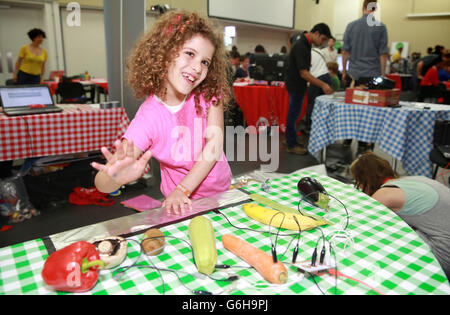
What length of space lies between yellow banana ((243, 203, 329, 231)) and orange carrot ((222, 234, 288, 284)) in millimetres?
156

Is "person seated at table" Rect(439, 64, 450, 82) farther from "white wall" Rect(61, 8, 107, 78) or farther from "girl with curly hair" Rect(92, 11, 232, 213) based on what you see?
"girl with curly hair" Rect(92, 11, 232, 213)

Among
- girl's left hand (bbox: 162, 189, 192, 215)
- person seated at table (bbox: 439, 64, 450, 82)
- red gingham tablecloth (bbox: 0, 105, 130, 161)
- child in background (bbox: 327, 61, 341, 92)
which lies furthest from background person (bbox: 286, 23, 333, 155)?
person seated at table (bbox: 439, 64, 450, 82)

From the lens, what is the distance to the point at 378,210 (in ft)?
3.69

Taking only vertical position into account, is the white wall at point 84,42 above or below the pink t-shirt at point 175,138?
above

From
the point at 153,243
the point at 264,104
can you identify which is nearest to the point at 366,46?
the point at 264,104

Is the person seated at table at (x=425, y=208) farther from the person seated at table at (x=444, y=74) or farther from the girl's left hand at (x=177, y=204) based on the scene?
the person seated at table at (x=444, y=74)

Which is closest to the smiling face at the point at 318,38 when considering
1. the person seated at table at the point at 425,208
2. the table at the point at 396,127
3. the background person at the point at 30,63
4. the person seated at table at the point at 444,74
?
the table at the point at 396,127

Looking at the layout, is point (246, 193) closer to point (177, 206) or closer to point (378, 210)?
point (177, 206)

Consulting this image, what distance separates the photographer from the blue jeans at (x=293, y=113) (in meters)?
4.55

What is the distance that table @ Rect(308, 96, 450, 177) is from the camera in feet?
10.1

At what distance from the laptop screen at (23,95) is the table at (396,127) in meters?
2.85

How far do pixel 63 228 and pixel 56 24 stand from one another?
6.81 meters
